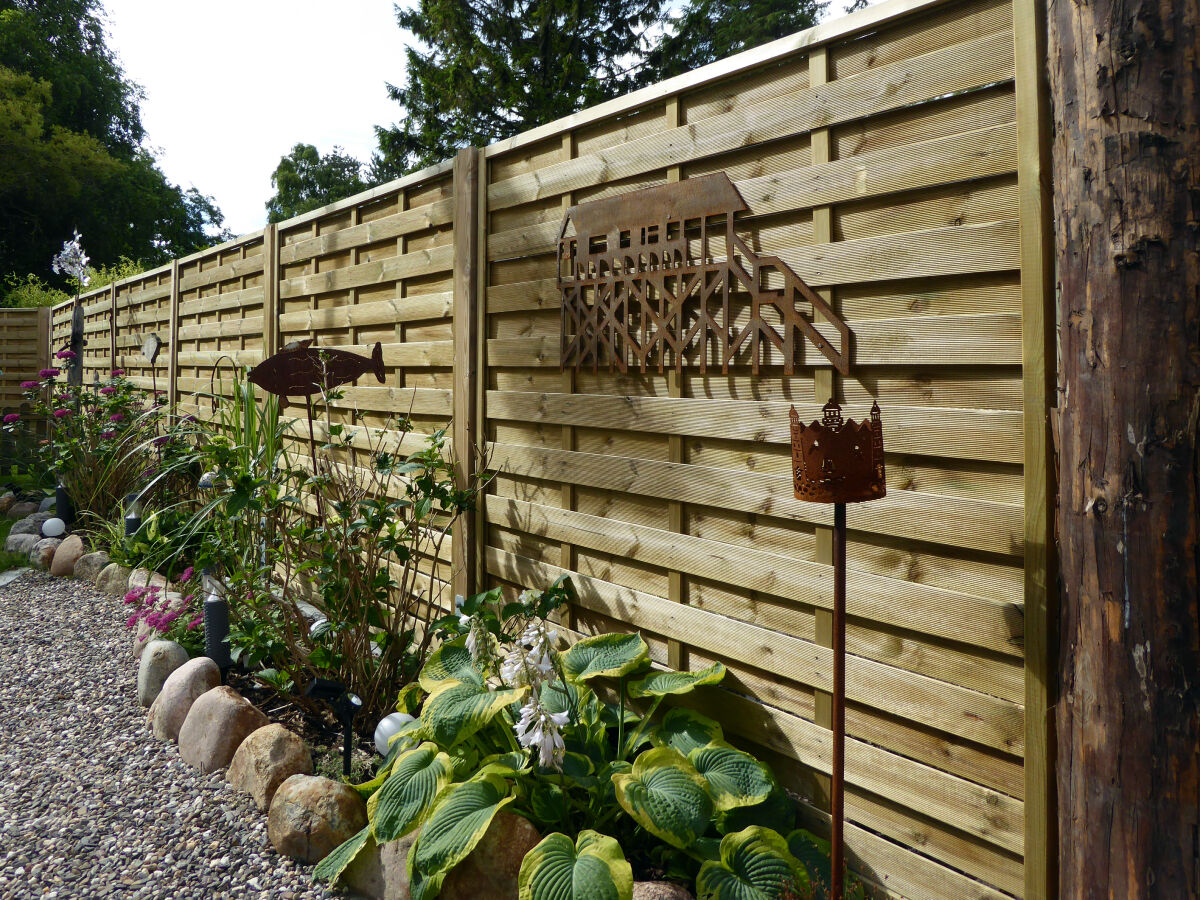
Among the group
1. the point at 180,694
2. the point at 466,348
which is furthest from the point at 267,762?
the point at 466,348

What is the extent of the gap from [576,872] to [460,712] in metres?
0.61

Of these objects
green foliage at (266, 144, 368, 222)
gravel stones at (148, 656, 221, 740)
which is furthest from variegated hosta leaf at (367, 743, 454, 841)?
green foliage at (266, 144, 368, 222)

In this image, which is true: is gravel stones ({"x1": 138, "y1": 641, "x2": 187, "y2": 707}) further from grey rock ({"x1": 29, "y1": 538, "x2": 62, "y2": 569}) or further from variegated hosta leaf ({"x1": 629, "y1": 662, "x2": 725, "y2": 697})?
grey rock ({"x1": 29, "y1": 538, "x2": 62, "y2": 569})

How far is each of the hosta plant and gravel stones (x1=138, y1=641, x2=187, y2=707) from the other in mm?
1602

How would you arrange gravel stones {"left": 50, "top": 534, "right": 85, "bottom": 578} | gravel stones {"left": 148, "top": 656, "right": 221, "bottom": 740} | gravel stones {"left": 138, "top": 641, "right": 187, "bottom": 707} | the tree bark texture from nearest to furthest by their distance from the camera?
the tree bark texture < gravel stones {"left": 148, "top": 656, "right": 221, "bottom": 740} < gravel stones {"left": 138, "top": 641, "right": 187, "bottom": 707} < gravel stones {"left": 50, "top": 534, "right": 85, "bottom": 578}

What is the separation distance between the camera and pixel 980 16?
1.87m

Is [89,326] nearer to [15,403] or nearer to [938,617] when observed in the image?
[15,403]

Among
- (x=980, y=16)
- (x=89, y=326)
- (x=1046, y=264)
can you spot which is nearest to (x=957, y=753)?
(x=1046, y=264)

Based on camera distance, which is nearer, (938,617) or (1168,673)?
(1168,673)

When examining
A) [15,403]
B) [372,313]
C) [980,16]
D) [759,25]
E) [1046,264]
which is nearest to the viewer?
[1046,264]

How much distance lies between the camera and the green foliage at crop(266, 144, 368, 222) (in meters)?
29.6

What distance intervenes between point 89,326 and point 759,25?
42.9 feet

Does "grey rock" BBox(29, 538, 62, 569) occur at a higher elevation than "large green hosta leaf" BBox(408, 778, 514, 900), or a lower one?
higher

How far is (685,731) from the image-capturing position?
7.88 feet
